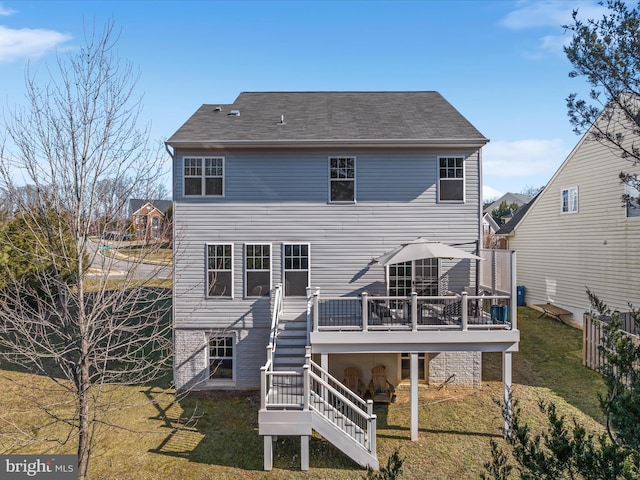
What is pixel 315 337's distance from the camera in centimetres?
951

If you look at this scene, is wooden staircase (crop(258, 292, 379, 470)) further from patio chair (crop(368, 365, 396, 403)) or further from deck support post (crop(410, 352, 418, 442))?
patio chair (crop(368, 365, 396, 403))

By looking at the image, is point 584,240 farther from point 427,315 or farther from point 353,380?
point 353,380

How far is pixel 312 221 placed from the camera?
1195 centimetres

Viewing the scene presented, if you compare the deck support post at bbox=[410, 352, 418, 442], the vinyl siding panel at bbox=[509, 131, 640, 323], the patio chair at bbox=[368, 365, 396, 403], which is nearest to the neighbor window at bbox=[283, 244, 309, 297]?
the patio chair at bbox=[368, 365, 396, 403]

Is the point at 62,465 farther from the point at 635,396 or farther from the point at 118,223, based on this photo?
the point at 635,396

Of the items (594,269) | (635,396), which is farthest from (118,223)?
(594,269)

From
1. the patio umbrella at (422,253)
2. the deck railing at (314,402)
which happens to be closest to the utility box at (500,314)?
the patio umbrella at (422,253)

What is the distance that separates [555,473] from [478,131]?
10.2 m

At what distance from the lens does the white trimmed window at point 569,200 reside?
55.7ft

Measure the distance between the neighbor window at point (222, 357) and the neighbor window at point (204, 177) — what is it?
15.4ft

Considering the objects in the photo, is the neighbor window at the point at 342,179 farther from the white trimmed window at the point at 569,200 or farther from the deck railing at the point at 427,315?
the white trimmed window at the point at 569,200

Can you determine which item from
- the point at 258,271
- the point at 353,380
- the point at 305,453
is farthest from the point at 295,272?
the point at 305,453

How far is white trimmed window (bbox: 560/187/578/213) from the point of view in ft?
55.7

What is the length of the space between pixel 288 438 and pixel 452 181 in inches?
349
